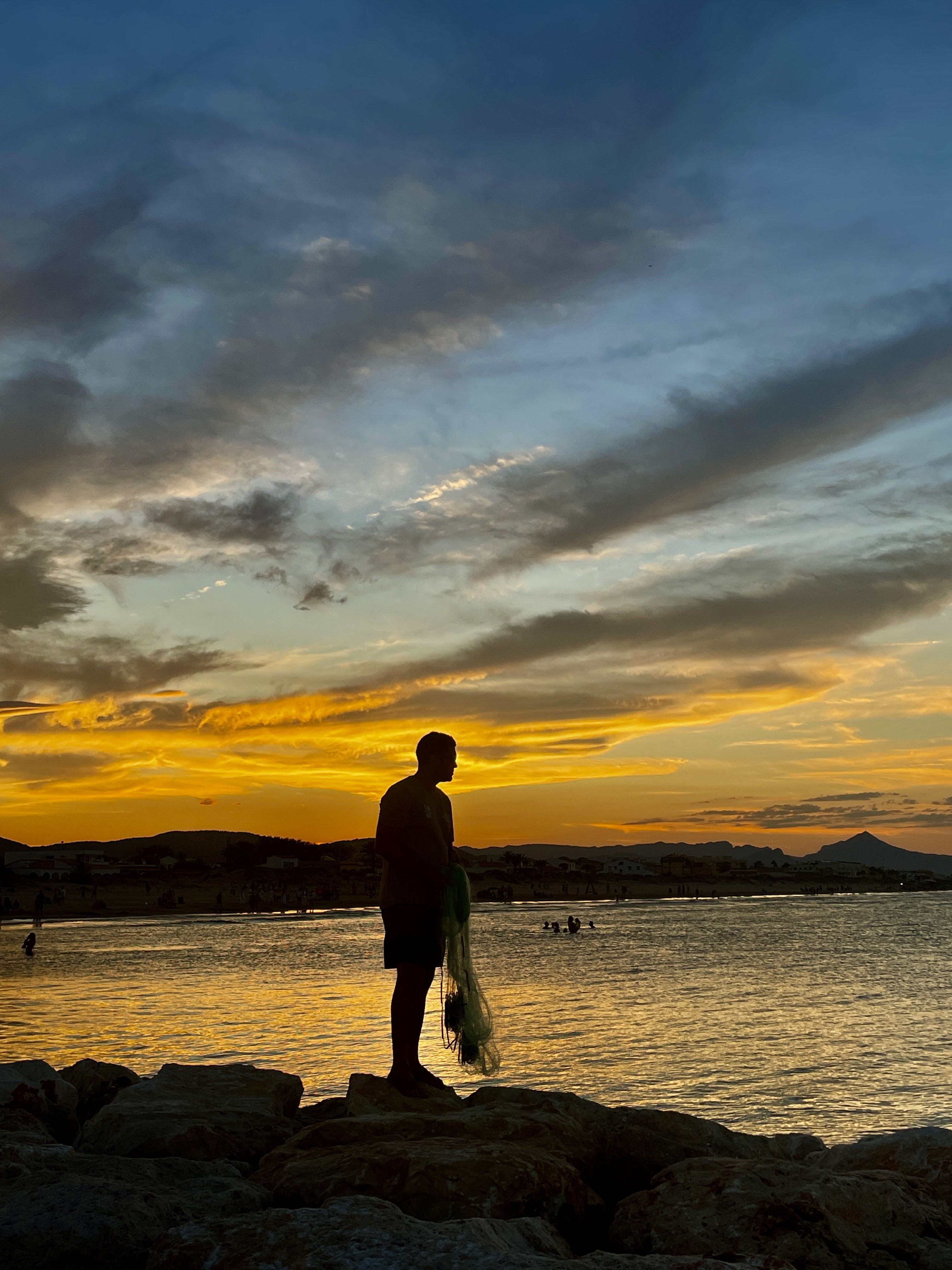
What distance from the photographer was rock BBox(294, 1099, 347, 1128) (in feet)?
28.2

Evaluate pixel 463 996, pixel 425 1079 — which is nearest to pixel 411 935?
pixel 463 996

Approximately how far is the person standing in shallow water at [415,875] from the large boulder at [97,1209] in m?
1.60

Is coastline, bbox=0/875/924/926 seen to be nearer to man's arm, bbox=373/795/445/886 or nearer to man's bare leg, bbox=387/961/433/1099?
man's bare leg, bbox=387/961/433/1099

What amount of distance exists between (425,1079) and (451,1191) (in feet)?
7.63

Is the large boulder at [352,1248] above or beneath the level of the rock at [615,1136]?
above

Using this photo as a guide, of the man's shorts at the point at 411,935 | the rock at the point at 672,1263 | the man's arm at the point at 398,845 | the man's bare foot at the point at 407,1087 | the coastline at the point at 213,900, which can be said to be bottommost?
the coastline at the point at 213,900

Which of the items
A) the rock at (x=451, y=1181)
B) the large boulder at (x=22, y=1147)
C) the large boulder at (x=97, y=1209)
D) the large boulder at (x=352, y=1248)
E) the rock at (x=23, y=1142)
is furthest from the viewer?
the rock at (x=23, y=1142)

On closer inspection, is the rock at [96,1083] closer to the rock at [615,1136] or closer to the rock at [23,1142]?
the rock at [23,1142]

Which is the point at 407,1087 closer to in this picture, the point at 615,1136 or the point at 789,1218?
the point at 615,1136

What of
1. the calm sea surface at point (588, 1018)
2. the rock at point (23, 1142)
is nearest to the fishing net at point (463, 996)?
the rock at point (23, 1142)

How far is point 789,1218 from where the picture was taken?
491 centimetres

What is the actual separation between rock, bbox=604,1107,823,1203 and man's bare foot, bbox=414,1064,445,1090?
1.17 meters

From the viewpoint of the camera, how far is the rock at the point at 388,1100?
7.02 meters

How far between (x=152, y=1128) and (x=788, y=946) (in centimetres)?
5821
